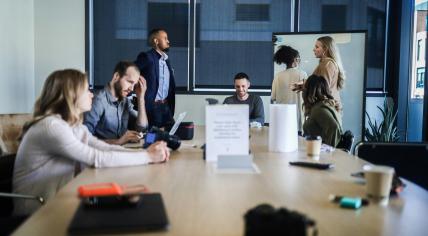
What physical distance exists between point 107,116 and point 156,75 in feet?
4.72

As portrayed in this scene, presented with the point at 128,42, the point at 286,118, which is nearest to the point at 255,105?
the point at 128,42

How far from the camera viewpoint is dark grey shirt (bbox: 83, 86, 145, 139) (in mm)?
2725

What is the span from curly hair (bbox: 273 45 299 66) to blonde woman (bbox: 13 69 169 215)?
11.5 ft

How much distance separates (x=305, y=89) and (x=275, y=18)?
269cm

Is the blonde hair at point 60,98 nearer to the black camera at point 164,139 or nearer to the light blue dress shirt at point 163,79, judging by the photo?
the black camera at point 164,139

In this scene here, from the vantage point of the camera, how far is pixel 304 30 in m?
5.54

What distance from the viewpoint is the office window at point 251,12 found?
18.1 ft

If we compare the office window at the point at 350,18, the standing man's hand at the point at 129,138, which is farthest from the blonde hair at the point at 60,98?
the office window at the point at 350,18

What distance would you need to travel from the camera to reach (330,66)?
429cm

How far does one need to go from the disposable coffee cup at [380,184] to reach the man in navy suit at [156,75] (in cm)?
289

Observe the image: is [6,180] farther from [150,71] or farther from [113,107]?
[150,71]

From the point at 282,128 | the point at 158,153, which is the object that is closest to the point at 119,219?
the point at 158,153

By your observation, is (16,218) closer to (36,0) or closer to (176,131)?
(176,131)

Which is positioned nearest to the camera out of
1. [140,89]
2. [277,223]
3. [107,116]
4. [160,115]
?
[277,223]
